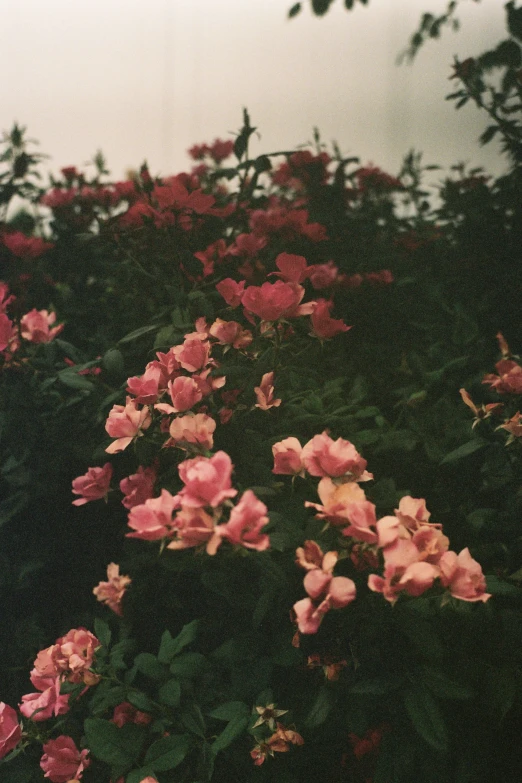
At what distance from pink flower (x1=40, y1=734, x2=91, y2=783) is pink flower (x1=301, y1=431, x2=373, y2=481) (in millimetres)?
629

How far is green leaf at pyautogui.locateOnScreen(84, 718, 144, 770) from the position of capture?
87 cm

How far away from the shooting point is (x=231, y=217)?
1689 mm

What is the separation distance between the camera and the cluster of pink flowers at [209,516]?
0.65 m

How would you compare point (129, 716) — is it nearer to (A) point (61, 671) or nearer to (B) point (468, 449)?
(A) point (61, 671)

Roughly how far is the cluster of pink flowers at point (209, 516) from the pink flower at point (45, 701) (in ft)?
1.58

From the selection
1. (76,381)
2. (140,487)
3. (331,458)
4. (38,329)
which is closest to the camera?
(331,458)

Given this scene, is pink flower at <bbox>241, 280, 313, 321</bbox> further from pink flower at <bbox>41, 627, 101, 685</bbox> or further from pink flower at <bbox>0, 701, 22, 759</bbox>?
pink flower at <bbox>0, 701, 22, 759</bbox>

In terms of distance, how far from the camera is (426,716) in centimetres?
74

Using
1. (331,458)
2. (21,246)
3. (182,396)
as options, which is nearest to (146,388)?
(182,396)

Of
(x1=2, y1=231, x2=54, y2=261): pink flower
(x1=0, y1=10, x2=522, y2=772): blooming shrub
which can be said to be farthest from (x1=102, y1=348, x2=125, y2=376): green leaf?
(x1=2, y1=231, x2=54, y2=261): pink flower

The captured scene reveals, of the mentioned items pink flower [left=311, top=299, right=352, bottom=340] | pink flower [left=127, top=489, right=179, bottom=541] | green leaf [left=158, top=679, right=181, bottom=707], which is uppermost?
pink flower [left=311, top=299, right=352, bottom=340]

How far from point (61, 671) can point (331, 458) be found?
1.93 feet

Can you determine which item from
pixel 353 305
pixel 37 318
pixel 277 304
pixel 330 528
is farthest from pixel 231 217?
pixel 330 528

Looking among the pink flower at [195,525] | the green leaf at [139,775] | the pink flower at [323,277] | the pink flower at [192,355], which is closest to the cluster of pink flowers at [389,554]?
the pink flower at [195,525]
